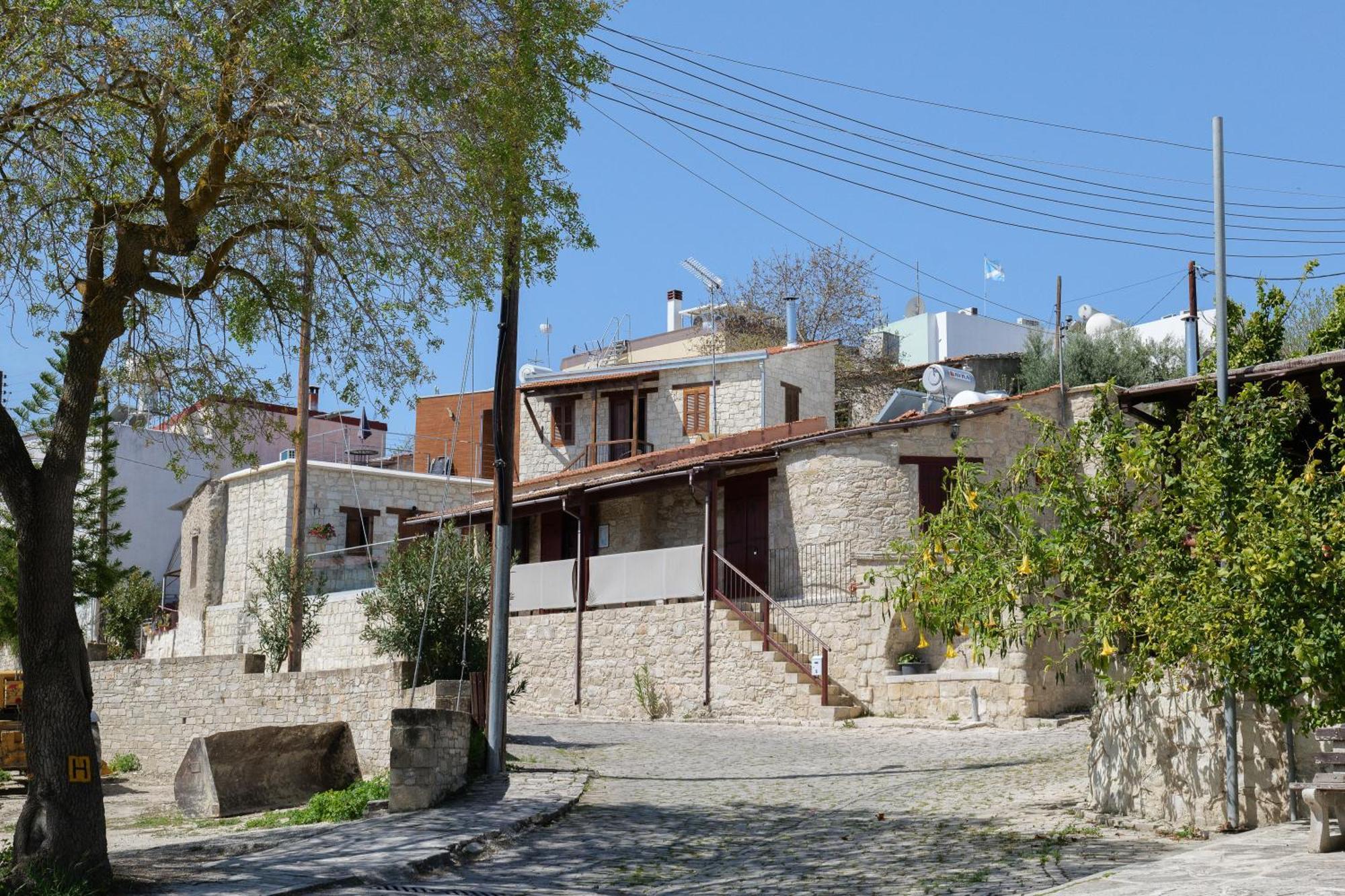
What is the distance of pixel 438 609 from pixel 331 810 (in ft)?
23.0

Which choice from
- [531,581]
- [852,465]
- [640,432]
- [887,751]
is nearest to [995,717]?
[887,751]

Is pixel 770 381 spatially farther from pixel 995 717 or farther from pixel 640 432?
pixel 995 717

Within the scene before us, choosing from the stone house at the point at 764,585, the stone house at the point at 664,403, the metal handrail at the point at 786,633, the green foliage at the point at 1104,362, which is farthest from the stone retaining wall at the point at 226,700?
the green foliage at the point at 1104,362

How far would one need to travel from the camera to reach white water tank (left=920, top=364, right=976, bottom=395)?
31984mm

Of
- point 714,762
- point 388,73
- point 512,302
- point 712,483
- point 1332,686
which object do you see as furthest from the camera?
point 712,483

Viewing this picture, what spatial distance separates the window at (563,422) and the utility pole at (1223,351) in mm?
24307

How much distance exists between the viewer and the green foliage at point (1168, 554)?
9.61m

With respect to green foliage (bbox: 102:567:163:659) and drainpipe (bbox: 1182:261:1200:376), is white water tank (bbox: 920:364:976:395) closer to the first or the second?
drainpipe (bbox: 1182:261:1200:376)

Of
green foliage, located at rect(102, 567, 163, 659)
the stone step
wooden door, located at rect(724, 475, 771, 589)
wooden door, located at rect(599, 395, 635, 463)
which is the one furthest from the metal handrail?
green foliage, located at rect(102, 567, 163, 659)

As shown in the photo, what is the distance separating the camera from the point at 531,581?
91.0 ft

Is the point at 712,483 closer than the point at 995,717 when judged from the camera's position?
No

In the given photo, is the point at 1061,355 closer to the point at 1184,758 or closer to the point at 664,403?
the point at 664,403

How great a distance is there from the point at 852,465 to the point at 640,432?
10091 millimetres

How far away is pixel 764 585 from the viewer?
26.6 meters
